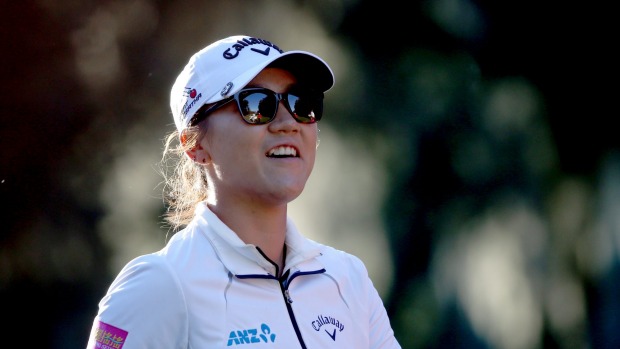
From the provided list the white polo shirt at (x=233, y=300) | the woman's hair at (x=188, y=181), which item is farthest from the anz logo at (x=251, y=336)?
the woman's hair at (x=188, y=181)

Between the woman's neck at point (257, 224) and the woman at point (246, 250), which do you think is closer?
the woman at point (246, 250)

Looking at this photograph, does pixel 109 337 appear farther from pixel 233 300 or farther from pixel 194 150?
pixel 194 150

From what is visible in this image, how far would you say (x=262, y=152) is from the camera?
178 cm

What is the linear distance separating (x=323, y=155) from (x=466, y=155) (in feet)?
2.01

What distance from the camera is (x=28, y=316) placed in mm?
3582

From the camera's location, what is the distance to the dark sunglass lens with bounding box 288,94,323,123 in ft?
5.96

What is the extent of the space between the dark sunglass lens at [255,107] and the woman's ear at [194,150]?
17cm

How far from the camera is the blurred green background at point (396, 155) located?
3623 millimetres

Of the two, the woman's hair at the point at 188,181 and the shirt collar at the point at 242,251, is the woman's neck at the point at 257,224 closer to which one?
the shirt collar at the point at 242,251

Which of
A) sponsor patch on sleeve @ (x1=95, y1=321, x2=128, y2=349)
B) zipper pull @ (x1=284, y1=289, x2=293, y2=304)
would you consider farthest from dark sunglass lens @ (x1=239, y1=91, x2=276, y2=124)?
sponsor patch on sleeve @ (x1=95, y1=321, x2=128, y2=349)

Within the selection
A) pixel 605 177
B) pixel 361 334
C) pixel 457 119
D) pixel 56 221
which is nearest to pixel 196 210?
pixel 361 334

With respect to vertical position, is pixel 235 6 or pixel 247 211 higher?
pixel 235 6

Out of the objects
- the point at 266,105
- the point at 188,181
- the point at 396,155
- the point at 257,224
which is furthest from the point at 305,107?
the point at 396,155

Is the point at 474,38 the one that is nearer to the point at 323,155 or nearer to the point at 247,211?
the point at 323,155
